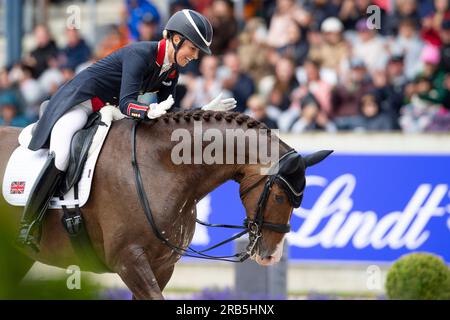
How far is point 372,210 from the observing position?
12.3 m

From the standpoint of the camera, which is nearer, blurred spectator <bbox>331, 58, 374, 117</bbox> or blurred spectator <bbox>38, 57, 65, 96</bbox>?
blurred spectator <bbox>331, 58, 374, 117</bbox>

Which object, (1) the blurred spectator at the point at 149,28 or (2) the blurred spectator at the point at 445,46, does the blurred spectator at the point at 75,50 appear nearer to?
(1) the blurred spectator at the point at 149,28

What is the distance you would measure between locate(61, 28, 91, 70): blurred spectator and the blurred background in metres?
0.02

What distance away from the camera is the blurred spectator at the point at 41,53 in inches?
651

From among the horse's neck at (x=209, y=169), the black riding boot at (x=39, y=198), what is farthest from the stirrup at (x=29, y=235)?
the horse's neck at (x=209, y=169)

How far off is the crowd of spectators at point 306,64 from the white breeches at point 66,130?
5952 mm

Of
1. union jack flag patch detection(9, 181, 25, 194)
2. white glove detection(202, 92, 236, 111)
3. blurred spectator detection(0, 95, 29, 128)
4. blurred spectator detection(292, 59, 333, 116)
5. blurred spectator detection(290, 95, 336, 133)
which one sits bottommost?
blurred spectator detection(0, 95, 29, 128)

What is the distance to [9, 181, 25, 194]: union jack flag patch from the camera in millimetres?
7676

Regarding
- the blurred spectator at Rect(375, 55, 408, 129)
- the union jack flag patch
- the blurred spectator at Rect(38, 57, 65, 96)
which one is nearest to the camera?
the union jack flag patch

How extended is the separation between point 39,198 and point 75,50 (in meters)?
9.04

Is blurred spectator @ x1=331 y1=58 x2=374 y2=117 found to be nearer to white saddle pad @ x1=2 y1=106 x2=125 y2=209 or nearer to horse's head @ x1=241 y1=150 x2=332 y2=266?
white saddle pad @ x1=2 y1=106 x2=125 y2=209

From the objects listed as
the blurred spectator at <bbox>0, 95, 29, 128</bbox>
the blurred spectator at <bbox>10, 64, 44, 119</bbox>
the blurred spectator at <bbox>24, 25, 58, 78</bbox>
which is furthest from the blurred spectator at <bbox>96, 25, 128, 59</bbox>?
the blurred spectator at <bbox>0, 95, 29, 128</bbox>

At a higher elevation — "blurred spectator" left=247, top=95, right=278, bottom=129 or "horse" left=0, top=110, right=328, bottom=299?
"horse" left=0, top=110, right=328, bottom=299

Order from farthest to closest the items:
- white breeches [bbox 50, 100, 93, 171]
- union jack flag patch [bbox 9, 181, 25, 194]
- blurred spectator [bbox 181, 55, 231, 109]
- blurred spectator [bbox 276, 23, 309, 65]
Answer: blurred spectator [bbox 276, 23, 309, 65]
blurred spectator [bbox 181, 55, 231, 109]
union jack flag patch [bbox 9, 181, 25, 194]
white breeches [bbox 50, 100, 93, 171]
